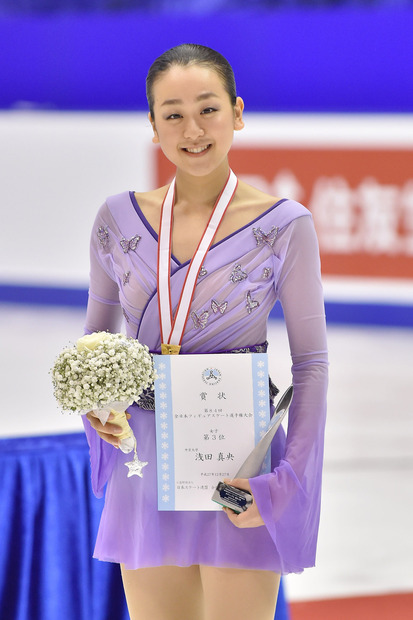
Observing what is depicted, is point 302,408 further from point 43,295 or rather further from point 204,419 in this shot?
point 43,295

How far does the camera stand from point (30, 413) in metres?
4.76

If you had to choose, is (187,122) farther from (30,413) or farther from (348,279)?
(348,279)

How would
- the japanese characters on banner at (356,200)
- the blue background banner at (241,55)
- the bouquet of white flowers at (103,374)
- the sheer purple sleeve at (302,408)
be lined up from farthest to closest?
the blue background banner at (241,55) → the japanese characters on banner at (356,200) → the sheer purple sleeve at (302,408) → the bouquet of white flowers at (103,374)

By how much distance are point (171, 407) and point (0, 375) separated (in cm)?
433

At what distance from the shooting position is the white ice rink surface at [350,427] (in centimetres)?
327

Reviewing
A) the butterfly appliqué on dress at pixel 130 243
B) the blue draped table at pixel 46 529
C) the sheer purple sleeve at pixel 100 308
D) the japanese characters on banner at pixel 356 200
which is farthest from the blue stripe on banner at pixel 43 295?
the butterfly appliqué on dress at pixel 130 243

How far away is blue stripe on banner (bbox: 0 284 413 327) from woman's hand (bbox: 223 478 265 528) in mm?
5596

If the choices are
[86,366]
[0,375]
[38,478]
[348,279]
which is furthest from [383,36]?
[86,366]

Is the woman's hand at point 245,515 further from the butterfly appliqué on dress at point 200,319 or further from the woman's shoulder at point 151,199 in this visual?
the woman's shoulder at point 151,199

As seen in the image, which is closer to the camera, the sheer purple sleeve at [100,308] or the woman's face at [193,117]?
the woman's face at [193,117]

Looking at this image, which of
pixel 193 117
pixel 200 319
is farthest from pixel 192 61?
pixel 200 319

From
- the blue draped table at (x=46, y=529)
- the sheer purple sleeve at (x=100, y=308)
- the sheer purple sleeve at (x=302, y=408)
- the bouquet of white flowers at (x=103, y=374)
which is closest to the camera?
the bouquet of white flowers at (x=103, y=374)

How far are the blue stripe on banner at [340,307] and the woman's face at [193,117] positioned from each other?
5529 millimetres

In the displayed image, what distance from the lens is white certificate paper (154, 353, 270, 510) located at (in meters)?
1.47
